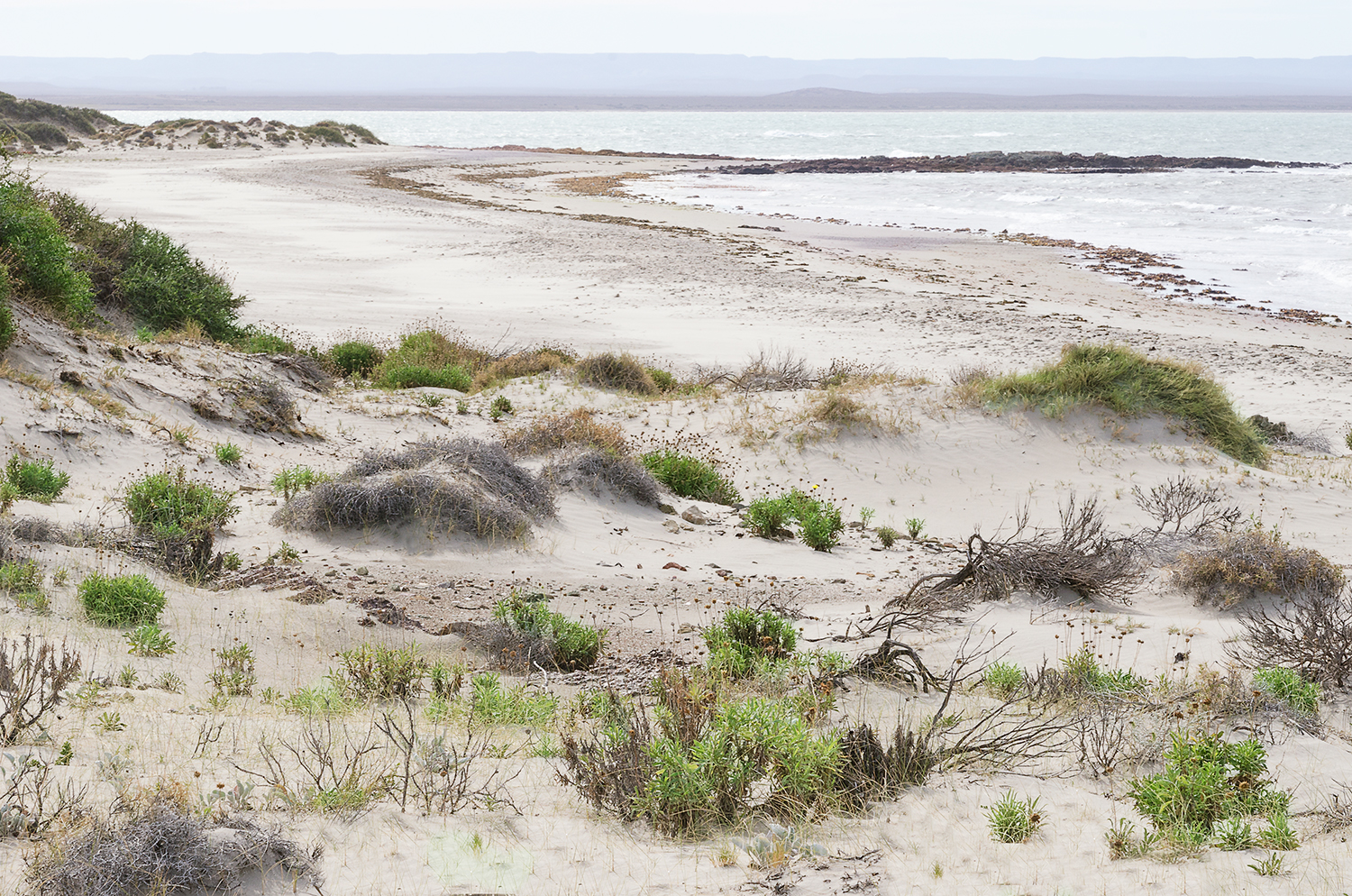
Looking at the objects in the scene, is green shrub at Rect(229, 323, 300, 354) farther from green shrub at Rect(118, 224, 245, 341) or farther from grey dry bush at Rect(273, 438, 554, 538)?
grey dry bush at Rect(273, 438, 554, 538)

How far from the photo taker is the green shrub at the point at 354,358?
14855mm

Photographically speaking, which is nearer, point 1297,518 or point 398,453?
point 398,453

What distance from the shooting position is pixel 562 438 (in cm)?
1060

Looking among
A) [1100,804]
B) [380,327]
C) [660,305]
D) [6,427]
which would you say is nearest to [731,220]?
[660,305]

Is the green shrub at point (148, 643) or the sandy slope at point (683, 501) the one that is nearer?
the sandy slope at point (683, 501)

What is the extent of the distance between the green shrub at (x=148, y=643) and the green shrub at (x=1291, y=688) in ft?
20.3

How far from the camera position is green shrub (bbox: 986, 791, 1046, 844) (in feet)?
12.9

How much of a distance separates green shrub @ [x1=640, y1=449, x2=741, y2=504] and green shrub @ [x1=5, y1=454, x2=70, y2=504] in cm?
544

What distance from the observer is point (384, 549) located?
312 inches

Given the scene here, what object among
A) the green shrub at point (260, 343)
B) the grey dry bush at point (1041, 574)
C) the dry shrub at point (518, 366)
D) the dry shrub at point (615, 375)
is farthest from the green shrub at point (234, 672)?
the dry shrub at point (615, 375)

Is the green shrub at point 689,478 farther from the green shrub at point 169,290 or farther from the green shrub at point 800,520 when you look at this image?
the green shrub at point 169,290

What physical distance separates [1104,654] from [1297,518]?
572 cm

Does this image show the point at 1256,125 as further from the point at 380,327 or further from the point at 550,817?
the point at 550,817

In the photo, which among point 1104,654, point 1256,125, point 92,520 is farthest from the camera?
point 1256,125
